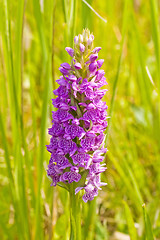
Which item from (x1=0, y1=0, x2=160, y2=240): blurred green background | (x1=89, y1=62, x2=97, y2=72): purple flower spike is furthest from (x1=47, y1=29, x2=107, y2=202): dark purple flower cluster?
(x1=0, y1=0, x2=160, y2=240): blurred green background

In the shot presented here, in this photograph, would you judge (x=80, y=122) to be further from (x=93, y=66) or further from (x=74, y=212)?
(x=74, y=212)

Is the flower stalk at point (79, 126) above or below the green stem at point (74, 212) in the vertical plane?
above

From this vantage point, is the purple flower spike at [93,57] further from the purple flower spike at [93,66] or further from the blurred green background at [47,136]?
the blurred green background at [47,136]

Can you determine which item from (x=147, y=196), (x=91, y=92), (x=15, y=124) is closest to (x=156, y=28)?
(x=91, y=92)

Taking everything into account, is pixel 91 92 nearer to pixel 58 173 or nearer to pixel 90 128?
pixel 90 128

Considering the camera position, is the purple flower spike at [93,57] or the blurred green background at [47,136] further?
the blurred green background at [47,136]

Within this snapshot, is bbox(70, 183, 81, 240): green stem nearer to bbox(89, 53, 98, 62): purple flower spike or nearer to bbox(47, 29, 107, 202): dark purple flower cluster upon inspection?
bbox(47, 29, 107, 202): dark purple flower cluster

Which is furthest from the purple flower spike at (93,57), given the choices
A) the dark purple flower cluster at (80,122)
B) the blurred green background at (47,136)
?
the blurred green background at (47,136)
